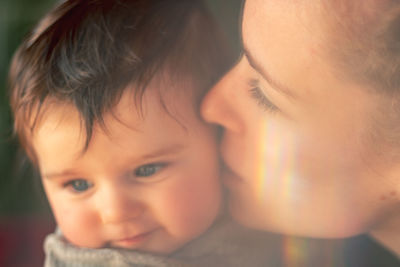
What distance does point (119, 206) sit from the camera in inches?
22.6

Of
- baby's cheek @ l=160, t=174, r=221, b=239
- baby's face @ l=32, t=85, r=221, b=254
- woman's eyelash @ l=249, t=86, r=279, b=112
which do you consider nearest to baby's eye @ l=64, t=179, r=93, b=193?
baby's face @ l=32, t=85, r=221, b=254

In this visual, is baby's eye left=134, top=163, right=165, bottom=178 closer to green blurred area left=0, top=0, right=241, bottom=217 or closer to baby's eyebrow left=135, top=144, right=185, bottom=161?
baby's eyebrow left=135, top=144, right=185, bottom=161

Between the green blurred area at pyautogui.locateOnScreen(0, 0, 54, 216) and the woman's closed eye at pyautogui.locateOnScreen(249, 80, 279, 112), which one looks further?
the green blurred area at pyautogui.locateOnScreen(0, 0, 54, 216)

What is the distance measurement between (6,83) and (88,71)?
181 mm

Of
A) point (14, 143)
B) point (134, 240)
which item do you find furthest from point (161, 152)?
point (14, 143)

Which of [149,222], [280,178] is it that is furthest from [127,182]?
[280,178]

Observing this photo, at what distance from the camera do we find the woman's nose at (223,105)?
1.85ft

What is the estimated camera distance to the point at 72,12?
0.59 metres

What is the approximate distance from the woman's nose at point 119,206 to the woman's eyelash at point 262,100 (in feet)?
0.68

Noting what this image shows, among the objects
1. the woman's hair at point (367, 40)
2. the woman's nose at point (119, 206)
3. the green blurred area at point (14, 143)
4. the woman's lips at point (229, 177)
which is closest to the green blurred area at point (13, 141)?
the green blurred area at point (14, 143)

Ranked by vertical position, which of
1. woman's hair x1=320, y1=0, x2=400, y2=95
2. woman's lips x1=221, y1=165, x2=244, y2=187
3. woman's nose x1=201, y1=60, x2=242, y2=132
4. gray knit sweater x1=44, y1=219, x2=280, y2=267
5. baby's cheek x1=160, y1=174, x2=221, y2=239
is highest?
woman's hair x1=320, y1=0, x2=400, y2=95

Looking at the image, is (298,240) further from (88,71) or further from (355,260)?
(88,71)

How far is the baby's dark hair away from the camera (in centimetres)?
55

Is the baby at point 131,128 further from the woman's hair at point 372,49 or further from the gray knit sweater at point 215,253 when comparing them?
the woman's hair at point 372,49
